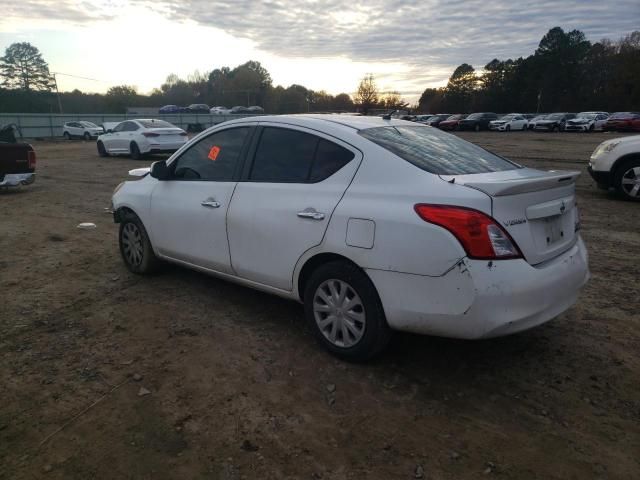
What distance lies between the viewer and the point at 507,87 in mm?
77188

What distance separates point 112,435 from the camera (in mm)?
2676

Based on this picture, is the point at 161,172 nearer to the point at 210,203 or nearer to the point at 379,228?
the point at 210,203

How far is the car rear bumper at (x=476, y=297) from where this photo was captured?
272cm

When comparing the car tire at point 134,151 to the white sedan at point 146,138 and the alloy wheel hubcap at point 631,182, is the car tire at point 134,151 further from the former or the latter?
the alloy wheel hubcap at point 631,182

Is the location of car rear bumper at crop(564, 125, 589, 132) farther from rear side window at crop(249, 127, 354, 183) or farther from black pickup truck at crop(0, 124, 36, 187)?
rear side window at crop(249, 127, 354, 183)

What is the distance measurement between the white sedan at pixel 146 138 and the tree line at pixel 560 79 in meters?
65.1

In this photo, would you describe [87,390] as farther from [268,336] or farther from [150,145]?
[150,145]

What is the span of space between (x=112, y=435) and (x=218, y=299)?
6.52 ft

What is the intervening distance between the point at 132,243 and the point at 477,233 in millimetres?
3752

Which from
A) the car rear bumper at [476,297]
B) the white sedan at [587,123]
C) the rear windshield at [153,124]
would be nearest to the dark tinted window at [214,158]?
the car rear bumper at [476,297]

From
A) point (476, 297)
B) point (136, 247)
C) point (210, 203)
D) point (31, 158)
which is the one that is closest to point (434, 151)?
point (476, 297)

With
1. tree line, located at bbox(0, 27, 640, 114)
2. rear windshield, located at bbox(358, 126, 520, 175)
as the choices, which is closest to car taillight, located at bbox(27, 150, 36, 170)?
rear windshield, located at bbox(358, 126, 520, 175)

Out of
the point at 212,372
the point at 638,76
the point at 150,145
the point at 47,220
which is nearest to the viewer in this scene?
the point at 212,372

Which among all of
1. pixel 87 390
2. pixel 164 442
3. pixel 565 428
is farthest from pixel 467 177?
pixel 87 390
